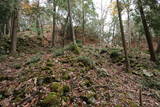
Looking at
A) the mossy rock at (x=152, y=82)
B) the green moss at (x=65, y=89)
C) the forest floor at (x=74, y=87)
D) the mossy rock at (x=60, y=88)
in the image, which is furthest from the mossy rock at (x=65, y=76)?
the mossy rock at (x=152, y=82)

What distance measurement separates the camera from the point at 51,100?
4.74 meters

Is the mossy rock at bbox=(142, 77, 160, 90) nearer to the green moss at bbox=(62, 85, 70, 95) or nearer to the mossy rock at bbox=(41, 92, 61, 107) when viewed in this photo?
the green moss at bbox=(62, 85, 70, 95)

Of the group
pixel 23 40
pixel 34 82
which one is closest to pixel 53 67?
pixel 34 82

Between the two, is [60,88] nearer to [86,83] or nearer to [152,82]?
[86,83]

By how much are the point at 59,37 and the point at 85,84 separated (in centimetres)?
1999

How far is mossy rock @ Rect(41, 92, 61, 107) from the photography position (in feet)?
15.2

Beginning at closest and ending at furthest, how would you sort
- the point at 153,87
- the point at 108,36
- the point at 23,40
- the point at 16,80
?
1. the point at 16,80
2. the point at 153,87
3. the point at 23,40
4. the point at 108,36

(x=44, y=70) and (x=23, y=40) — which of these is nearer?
(x=44, y=70)

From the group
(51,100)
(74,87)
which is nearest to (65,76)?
(74,87)

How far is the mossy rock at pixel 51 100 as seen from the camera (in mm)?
4638

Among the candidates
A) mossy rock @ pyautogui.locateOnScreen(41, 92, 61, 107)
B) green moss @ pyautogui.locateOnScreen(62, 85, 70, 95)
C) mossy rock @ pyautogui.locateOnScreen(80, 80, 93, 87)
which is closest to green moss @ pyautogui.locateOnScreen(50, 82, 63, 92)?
green moss @ pyautogui.locateOnScreen(62, 85, 70, 95)

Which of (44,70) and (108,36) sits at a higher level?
(108,36)

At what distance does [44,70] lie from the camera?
22.4ft

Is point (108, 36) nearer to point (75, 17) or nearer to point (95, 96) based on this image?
point (75, 17)
